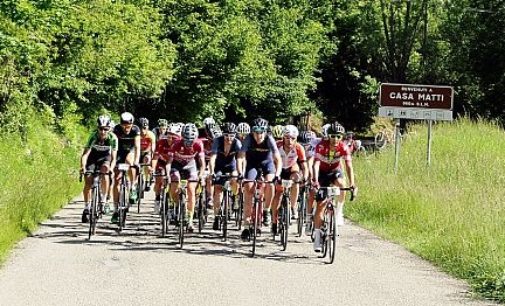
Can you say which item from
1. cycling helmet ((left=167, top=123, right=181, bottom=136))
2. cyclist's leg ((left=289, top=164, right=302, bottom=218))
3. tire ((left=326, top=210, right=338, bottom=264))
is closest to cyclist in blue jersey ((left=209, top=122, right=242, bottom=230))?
cycling helmet ((left=167, top=123, right=181, bottom=136))

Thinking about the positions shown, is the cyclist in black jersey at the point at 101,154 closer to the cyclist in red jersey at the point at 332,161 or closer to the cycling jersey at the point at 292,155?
the cycling jersey at the point at 292,155

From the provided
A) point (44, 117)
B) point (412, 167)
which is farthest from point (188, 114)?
point (412, 167)

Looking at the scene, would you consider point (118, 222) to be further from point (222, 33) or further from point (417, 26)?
point (417, 26)

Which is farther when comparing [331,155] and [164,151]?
[164,151]

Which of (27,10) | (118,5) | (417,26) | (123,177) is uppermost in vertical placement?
(417,26)

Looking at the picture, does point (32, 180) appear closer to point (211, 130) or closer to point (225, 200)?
point (211, 130)

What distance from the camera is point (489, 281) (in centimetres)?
1101

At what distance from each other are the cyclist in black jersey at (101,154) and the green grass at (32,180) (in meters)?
1.24

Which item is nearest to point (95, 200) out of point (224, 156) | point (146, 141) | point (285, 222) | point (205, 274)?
point (224, 156)

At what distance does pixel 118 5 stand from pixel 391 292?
22.8m

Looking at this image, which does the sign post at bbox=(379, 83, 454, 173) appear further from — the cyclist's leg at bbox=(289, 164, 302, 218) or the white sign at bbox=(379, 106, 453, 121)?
the cyclist's leg at bbox=(289, 164, 302, 218)

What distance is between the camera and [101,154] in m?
15.2

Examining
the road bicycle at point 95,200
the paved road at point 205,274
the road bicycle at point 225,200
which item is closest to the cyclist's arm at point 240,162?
the road bicycle at point 225,200

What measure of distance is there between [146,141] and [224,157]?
16.3 feet
